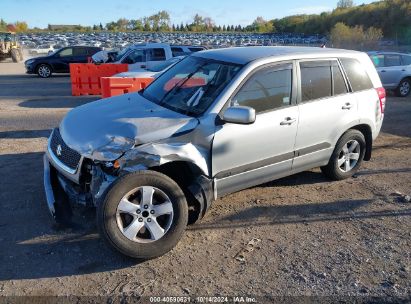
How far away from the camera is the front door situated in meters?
3.98

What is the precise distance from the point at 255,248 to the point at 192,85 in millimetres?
1926

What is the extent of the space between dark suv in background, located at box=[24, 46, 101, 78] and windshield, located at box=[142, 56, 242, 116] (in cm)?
1666

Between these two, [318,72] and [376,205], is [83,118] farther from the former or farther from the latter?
[376,205]

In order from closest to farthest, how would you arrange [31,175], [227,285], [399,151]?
[227,285] → [31,175] → [399,151]

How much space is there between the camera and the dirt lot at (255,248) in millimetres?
3148

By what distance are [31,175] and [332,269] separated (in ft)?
13.3

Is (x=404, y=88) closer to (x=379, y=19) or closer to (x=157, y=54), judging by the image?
(x=157, y=54)

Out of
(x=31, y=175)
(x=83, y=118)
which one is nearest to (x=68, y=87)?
(x=31, y=175)

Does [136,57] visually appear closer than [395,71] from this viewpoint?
No

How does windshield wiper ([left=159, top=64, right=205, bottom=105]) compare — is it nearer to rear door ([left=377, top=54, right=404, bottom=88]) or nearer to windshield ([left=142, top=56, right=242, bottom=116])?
windshield ([left=142, top=56, right=242, bottom=116])

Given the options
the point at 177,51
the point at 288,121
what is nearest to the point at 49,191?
the point at 288,121

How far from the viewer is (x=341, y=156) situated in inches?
208

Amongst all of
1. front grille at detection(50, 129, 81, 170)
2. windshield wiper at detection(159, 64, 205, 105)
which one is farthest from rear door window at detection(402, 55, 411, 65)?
front grille at detection(50, 129, 81, 170)

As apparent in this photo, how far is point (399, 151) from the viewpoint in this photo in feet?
22.3
